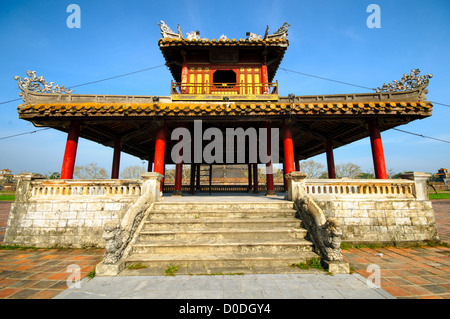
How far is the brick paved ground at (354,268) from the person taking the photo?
3438mm

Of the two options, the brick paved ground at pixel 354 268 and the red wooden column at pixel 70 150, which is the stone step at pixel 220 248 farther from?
the red wooden column at pixel 70 150

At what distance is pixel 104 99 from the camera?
891 centimetres

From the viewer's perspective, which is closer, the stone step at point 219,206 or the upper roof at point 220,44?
the stone step at point 219,206

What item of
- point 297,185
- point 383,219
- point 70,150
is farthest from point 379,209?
point 70,150

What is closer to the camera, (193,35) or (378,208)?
(378,208)

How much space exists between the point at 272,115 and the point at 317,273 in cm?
606

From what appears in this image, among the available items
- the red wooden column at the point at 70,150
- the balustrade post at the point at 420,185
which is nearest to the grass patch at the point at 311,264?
the balustrade post at the point at 420,185

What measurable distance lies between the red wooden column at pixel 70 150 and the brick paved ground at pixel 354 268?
314 cm

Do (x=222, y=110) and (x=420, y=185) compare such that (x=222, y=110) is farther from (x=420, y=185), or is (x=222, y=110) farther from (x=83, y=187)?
(x=420, y=185)

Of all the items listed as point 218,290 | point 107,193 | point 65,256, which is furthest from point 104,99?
point 218,290

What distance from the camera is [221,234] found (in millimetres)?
5117

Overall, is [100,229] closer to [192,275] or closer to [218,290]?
[192,275]

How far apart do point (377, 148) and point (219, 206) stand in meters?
7.35

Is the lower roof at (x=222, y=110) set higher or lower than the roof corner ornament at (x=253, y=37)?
lower
